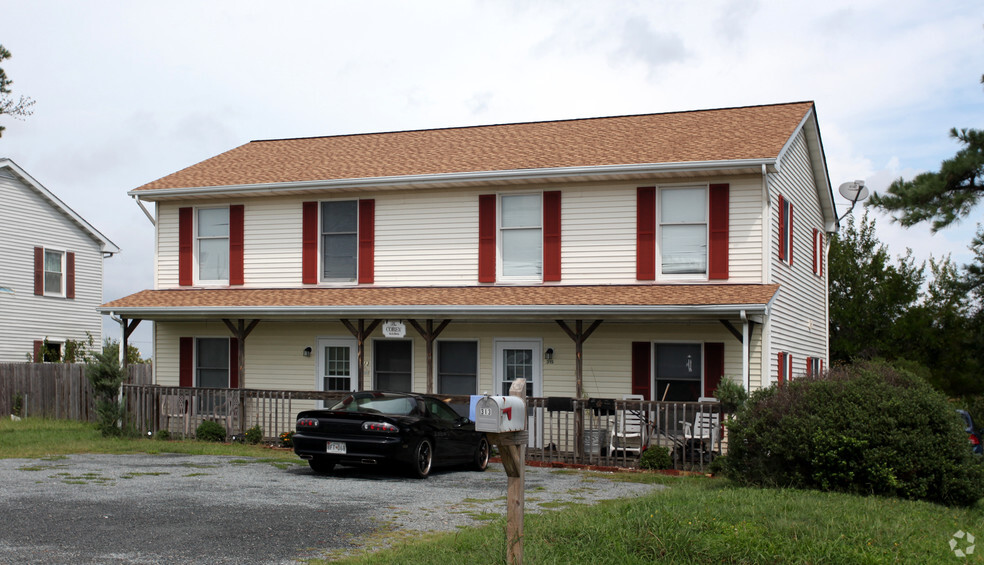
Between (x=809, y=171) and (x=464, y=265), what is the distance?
28.4 ft

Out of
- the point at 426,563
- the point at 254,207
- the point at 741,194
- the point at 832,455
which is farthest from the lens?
the point at 254,207

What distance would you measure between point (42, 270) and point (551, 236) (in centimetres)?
1972

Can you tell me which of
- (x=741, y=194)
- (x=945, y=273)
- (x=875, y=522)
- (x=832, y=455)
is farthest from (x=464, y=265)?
(x=945, y=273)

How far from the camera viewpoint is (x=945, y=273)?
116 feet

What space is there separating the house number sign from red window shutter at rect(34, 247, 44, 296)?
668 inches

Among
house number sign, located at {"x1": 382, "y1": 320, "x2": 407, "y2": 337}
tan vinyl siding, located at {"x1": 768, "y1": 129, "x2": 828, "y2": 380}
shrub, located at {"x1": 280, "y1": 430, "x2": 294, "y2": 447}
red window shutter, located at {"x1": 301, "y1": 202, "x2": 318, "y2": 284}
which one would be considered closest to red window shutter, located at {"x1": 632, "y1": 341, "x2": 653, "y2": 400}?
tan vinyl siding, located at {"x1": 768, "y1": 129, "x2": 828, "y2": 380}

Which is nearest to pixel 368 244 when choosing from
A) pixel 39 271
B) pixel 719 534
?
pixel 719 534

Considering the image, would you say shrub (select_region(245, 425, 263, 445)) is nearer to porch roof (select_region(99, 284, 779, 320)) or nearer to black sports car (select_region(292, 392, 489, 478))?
porch roof (select_region(99, 284, 779, 320))

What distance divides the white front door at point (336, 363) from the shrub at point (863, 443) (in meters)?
10.6

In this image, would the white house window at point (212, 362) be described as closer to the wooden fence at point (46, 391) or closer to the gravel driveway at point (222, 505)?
the wooden fence at point (46, 391)

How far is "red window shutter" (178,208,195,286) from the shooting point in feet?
72.2

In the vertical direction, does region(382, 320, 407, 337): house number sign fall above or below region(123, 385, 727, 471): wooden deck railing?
above

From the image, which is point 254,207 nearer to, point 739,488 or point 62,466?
point 62,466

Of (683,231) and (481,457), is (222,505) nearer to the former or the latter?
(481,457)
